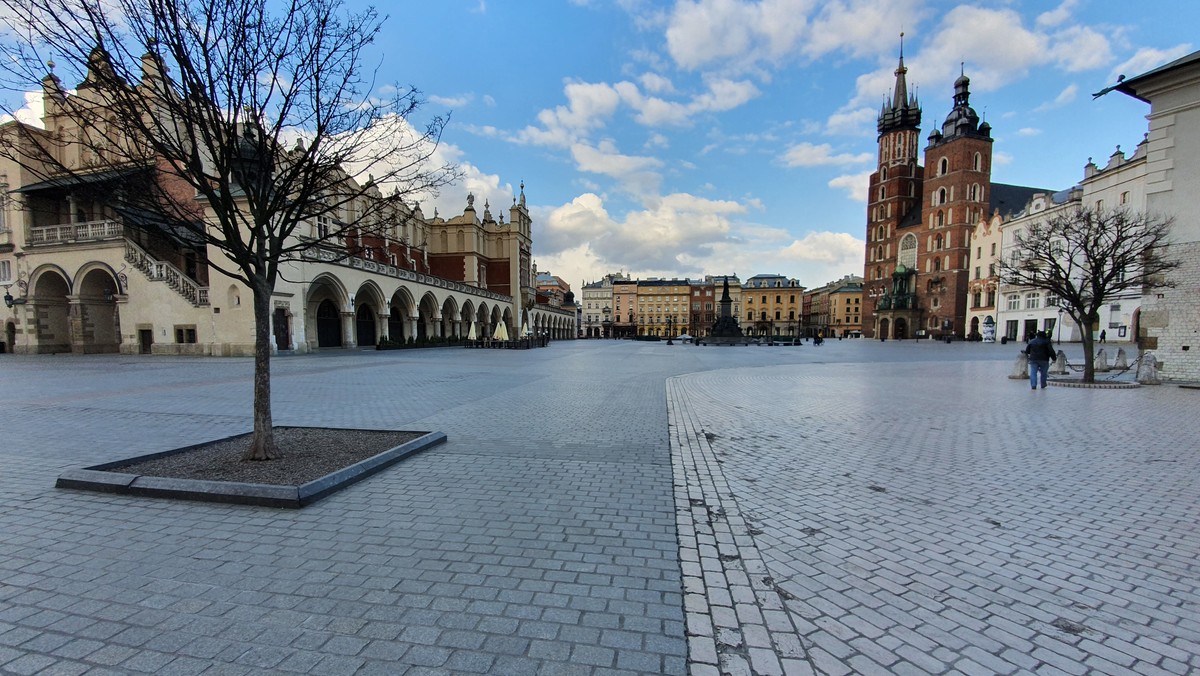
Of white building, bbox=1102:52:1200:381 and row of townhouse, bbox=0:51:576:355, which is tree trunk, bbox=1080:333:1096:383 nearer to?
white building, bbox=1102:52:1200:381

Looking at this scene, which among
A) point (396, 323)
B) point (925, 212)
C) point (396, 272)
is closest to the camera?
point (396, 272)

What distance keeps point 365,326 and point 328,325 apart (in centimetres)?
337

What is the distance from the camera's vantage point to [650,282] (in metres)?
118

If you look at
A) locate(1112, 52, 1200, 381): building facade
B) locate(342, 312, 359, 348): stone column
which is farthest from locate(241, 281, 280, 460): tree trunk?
locate(342, 312, 359, 348): stone column

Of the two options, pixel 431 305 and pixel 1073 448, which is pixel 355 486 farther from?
pixel 431 305

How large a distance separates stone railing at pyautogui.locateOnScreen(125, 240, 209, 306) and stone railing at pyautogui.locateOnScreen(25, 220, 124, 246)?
1.26 metres

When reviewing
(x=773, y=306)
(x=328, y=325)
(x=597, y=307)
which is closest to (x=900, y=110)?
(x=773, y=306)

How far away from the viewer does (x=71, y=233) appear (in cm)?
2642

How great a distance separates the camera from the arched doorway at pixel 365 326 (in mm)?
35781

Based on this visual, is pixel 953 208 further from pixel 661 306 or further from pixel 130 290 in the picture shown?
pixel 130 290

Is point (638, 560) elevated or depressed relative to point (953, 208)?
depressed

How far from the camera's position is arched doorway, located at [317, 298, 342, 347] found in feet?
107

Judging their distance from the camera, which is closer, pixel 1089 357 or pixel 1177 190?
pixel 1177 190

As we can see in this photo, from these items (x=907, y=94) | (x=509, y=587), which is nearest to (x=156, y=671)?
(x=509, y=587)
